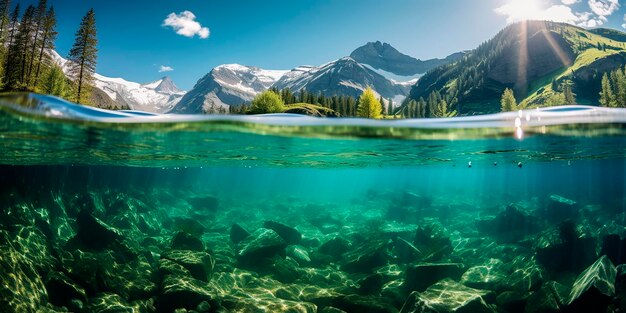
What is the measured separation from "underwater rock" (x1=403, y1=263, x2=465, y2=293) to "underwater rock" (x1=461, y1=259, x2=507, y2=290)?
30.5 inches

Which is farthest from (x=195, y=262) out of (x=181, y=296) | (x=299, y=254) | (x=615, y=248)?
(x=615, y=248)

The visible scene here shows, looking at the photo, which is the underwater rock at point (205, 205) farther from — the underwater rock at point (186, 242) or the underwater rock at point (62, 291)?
the underwater rock at point (62, 291)

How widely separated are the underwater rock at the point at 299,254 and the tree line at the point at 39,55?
52121 mm

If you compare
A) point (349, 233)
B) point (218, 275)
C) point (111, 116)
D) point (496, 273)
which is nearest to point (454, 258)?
point (496, 273)

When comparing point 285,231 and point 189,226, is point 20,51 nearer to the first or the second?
point 189,226

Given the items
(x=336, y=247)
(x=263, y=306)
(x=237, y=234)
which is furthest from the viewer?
(x=237, y=234)

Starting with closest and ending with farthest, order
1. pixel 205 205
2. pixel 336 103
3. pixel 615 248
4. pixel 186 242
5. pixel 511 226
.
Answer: pixel 615 248
pixel 186 242
pixel 511 226
pixel 205 205
pixel 336 103

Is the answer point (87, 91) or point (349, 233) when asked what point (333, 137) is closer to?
point (349, 233)

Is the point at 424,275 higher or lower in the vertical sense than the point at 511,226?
higher

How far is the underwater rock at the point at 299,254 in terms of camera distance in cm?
1816

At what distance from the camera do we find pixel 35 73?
200 ft

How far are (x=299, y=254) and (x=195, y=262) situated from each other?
640 cm

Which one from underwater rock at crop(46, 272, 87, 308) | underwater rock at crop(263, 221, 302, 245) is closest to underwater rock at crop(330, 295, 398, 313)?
underwater rock at crop(46, 272, 87, 308)

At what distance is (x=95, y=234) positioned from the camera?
16.0 m
